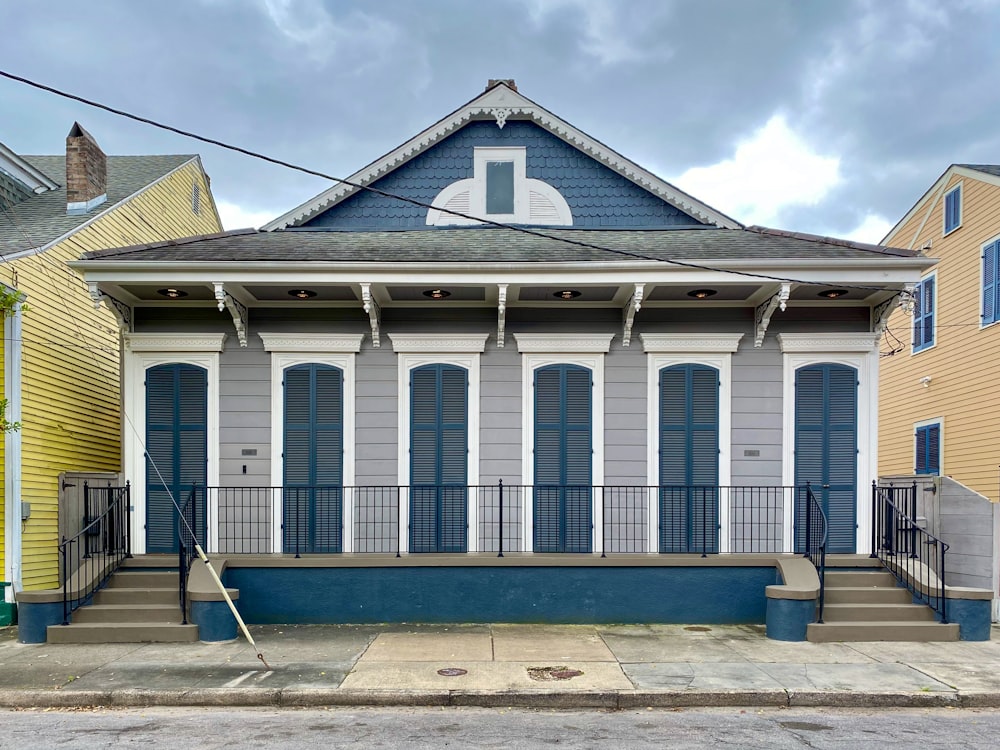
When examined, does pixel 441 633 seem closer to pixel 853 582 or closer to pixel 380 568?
pixel 380 568

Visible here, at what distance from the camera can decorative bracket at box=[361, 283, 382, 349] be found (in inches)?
377

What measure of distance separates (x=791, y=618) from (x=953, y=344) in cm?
914

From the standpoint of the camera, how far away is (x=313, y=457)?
10.3m

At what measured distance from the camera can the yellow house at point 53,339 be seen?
9.82 m

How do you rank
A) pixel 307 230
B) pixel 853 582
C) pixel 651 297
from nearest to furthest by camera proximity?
pixel 853 582 < pixel 651 297 < pixel 307 230

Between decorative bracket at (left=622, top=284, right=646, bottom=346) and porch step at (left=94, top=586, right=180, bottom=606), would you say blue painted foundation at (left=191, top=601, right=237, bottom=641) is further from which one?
decorative bracket at (left=622, top=284, right=646, bottom=346)

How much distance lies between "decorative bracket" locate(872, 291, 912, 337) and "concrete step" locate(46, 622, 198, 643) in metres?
9.21

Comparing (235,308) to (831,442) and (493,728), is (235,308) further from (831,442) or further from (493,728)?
(831,442)

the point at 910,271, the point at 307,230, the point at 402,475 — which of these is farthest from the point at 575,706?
the point at 307,230

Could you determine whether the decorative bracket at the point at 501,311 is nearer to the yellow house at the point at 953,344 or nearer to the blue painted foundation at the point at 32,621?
the blue painted foundation at the point at 32,621

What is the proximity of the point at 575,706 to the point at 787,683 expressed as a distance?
6.51ft

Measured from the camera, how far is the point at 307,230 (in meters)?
11.3

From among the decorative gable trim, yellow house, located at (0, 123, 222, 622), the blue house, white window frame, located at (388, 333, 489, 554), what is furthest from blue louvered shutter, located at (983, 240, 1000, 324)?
yellow house, located at (0, 123, 222, 622)

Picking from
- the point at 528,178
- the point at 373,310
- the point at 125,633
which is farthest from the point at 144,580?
the point at 528,178
